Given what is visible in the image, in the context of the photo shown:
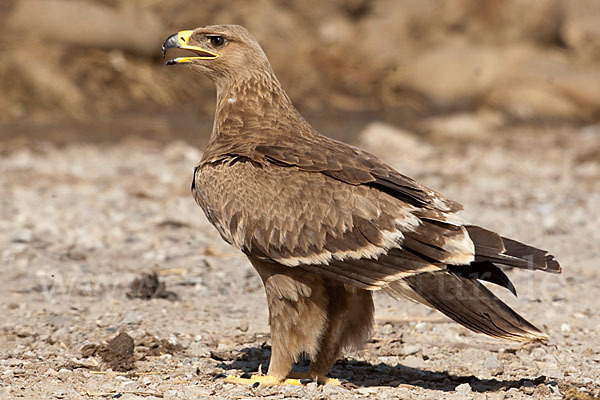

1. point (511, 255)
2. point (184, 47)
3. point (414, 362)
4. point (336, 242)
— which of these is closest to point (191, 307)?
point (414, 362)

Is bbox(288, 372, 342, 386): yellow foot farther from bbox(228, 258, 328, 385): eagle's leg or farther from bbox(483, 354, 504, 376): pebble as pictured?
bbox(483, 354, 504, 376): pebble

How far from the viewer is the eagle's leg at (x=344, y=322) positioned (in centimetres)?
544

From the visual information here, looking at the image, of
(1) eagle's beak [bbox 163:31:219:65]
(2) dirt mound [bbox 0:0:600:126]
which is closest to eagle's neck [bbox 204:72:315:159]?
(1) eagle's beak [bbox 163:31:219:65]

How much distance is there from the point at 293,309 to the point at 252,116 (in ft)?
4.48

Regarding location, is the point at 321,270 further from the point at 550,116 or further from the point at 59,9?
the point at 550,116

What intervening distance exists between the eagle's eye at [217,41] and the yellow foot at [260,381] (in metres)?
2.22

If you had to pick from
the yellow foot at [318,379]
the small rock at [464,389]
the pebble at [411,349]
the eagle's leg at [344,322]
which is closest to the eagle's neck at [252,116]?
the eagle's leg at [344,322]

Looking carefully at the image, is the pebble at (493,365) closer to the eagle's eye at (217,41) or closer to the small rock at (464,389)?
the small rock at (464,389)

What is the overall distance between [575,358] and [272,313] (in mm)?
2040

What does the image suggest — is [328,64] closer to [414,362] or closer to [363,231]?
[414,362]

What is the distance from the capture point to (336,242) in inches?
201

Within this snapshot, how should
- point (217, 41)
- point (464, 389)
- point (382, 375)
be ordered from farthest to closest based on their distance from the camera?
point (217, 41), point (382, 375), point (464, 389)

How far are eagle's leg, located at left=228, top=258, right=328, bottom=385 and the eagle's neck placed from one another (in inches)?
32.2

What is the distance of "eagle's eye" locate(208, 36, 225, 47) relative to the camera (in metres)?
6.27
